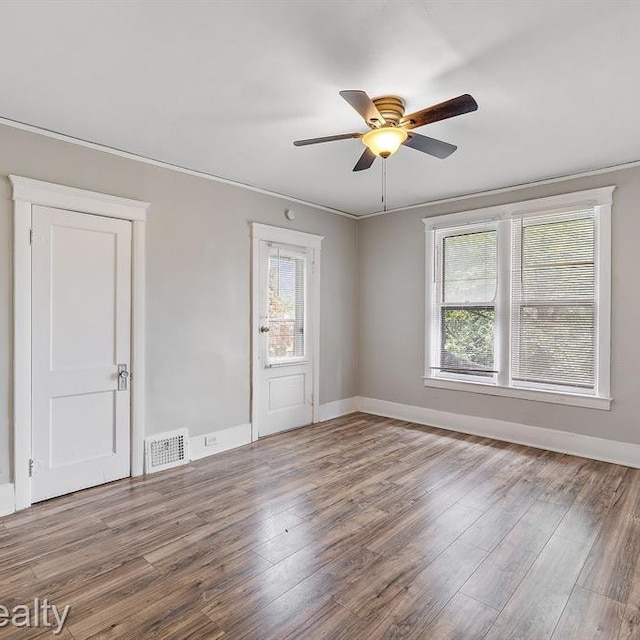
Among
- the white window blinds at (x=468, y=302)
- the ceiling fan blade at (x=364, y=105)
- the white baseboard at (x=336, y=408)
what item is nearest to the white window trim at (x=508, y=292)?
the white window blinds at (x=468, y=302)

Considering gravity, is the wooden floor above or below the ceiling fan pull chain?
below

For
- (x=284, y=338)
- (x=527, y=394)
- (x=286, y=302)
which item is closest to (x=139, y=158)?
(x=286, y=302)

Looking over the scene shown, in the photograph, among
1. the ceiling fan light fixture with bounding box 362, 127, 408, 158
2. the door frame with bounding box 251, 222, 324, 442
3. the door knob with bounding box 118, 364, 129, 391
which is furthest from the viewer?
the door frame with bounding box 251, 222, 324, 442

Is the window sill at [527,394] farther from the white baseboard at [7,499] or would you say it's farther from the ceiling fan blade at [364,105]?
the white baseboard at [7,499]

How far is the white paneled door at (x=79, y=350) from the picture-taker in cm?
298

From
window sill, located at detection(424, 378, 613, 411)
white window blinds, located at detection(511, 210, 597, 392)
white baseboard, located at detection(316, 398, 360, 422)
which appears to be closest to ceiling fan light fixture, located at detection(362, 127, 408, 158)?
white window blinds, located at detection(511, 210, 597, 392)

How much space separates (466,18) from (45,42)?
2039 mm

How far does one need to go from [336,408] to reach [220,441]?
182 cm

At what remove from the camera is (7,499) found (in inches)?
111

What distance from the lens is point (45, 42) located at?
6.70 feet

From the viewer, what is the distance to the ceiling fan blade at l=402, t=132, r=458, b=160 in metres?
2.58

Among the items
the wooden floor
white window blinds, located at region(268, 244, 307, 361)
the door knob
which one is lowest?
the wooden floor

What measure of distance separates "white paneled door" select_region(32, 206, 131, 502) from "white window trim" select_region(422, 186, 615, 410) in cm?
333

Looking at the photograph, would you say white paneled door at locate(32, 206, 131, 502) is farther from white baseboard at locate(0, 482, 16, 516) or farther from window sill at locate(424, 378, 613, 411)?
window sill at locate(424, 378, 613, 411)
